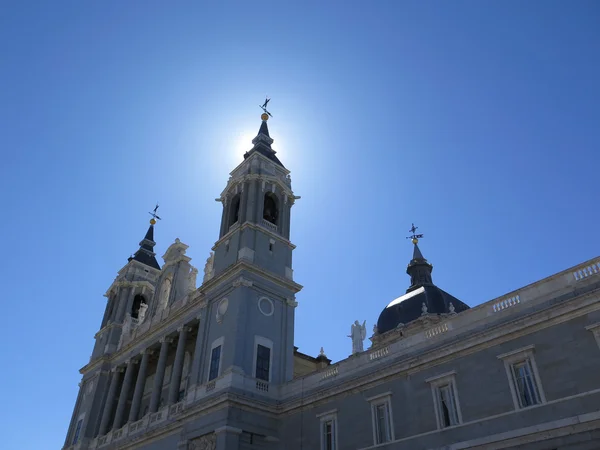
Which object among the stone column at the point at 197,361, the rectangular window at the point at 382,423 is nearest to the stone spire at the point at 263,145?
the stone column at the point at 197,361

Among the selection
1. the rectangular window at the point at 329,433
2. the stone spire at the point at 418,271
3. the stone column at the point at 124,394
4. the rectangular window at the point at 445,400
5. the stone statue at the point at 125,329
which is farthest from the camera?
the stone spire at the point at 418,271

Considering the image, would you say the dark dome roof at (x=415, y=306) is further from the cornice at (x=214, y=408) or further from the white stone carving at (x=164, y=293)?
the cornice at (x=214, y=408)

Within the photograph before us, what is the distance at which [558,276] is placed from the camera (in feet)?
60.0

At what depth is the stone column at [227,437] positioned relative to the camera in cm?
2445

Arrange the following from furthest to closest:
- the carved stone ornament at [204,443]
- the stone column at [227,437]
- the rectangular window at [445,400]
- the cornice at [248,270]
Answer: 1. the cornice at [248,270]
2. the carved stone ornament at [204,443]
3. the stone column at [227,437]
4. the rectangular window at [445,400]

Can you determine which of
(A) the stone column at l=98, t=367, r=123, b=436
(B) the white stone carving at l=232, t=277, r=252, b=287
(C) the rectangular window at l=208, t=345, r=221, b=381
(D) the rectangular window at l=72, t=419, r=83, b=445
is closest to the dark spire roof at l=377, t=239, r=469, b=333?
(A) the stone column at l=98, t=367, r=123, b=436

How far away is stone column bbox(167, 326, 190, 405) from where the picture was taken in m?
31.2

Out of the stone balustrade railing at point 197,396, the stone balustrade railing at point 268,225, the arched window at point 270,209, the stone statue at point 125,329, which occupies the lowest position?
the stone balustrade railing at point 197,396

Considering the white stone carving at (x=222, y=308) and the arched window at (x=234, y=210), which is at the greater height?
the arched window at (x=234, y=210)

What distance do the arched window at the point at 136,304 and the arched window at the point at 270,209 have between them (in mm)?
17712

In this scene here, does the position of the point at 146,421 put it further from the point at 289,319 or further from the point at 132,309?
the point at 132,309

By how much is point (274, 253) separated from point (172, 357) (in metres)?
11.8

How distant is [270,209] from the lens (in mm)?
35312

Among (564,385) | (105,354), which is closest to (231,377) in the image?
(564,385)
